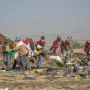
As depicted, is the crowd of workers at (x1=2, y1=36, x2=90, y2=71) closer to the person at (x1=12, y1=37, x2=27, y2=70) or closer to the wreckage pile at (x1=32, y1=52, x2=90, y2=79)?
the person at (x1=12, y1=37, x2=27, y2=70)

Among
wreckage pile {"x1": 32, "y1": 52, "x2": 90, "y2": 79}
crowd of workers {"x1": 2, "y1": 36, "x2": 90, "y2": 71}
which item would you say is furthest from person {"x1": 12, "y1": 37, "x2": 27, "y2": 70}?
wreckage pile {"x1": 32, "y1": 52, "x2": 90, "y2": 79}

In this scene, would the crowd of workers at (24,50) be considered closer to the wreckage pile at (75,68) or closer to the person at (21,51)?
the person at (21,51)

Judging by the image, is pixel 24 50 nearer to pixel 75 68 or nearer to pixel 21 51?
pixel 21 51

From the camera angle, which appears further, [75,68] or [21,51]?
[21,51]

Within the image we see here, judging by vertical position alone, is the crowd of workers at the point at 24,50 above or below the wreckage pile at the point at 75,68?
above

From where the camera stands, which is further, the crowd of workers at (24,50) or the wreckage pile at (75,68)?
the crowd of workers at (24,50)

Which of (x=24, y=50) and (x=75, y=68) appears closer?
(x=75, y=68)

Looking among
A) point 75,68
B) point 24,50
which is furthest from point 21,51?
point 75,68

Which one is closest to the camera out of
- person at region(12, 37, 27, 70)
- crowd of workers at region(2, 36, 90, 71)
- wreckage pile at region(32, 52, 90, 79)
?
wreckage pile at region(32, 52, 90, 79)

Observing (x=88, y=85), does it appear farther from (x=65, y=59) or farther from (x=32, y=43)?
(x=32, y=43)

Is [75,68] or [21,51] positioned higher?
[21,51]

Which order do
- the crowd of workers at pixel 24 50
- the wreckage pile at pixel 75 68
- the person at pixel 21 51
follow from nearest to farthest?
the wreckage pile at pixel 75 68
the person at pixel 21 51
the crowd of workers at pixel 24 50

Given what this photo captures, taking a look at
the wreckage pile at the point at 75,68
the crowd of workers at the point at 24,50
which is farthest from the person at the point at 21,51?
the wreckage pile at the point at 75,68

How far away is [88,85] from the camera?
6953 mm
